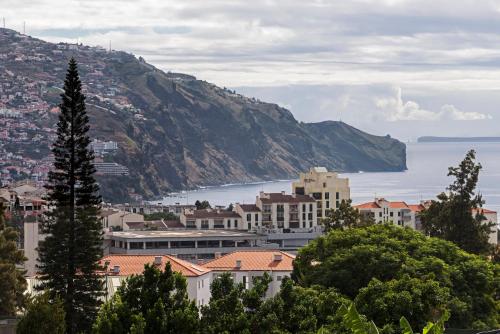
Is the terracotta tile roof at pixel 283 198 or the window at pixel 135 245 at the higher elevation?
the terracotta tile roof at pixel 283 198

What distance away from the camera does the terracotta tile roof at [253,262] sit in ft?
234

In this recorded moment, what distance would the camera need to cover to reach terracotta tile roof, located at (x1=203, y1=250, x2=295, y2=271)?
7131 cm

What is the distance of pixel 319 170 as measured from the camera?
12750 centimetres

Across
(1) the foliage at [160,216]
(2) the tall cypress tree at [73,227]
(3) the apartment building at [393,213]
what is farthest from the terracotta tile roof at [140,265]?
(1) the foliage at [160,216]

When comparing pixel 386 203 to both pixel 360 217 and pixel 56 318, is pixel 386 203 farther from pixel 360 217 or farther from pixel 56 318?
pixel 56 318

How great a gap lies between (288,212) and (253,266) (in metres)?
48.1

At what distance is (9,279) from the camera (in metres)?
53.2

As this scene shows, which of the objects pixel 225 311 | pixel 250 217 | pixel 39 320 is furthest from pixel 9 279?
pixel 250 217

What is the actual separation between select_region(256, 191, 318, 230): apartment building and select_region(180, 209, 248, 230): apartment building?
2243mm

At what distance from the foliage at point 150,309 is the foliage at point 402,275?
8594 millimetres

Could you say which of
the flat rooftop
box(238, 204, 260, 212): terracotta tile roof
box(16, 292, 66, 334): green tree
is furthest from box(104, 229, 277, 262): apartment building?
box(16, 292, 66, 334): green tree

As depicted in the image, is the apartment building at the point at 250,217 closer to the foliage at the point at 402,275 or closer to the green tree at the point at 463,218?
the green tree at the point at 463,218

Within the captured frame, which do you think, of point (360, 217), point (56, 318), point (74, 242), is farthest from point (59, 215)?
point (360, 217)

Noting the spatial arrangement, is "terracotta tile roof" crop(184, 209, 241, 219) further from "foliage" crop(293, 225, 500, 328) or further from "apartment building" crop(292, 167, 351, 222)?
"foliage" crop(293, 225, 500, 328)
